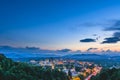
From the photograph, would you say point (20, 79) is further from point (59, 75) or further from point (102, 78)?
point (59, 75)

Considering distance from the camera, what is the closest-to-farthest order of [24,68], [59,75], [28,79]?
[28,79] < [24,68] < [59,75]

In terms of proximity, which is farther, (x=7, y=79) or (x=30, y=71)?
(x=30, y=71)

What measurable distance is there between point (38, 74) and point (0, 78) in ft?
48.6

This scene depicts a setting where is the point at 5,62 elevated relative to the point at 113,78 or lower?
elevated

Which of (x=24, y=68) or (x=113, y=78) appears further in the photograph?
(x=24, y=68)

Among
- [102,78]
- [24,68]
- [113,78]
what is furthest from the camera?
[24,68]

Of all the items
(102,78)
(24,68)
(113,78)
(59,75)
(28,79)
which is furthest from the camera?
(59,75)

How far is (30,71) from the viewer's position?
69.2 meters

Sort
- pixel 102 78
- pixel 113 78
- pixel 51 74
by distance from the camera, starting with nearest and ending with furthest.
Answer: pixel 113 78, pixel 102 78, pixel 51 74

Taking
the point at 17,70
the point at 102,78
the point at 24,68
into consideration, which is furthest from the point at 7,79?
the point at 102,78

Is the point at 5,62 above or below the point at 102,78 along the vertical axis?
above

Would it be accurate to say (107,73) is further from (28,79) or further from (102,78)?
(28,79)

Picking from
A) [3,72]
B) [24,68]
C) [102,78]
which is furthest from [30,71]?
[102,78]

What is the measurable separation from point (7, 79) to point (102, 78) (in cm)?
1684
